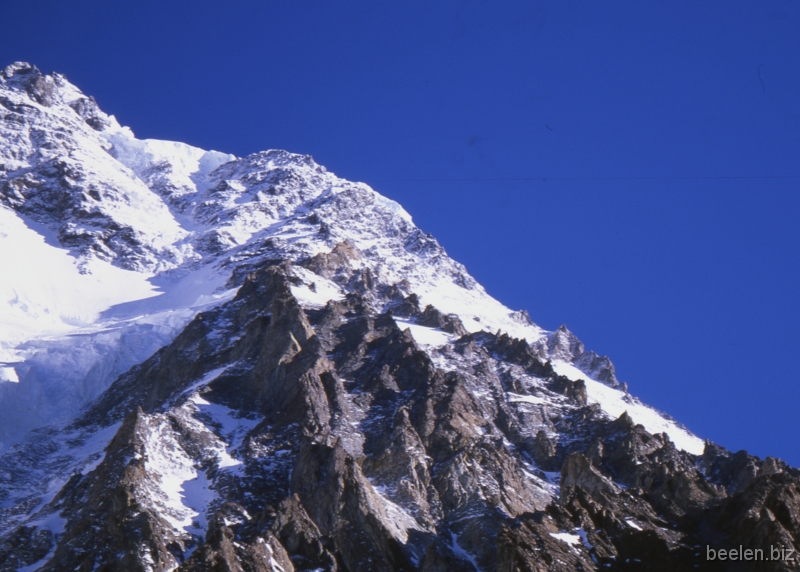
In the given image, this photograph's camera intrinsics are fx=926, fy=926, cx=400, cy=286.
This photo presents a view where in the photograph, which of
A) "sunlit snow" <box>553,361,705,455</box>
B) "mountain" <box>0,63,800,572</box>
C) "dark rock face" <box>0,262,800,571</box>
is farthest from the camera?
"sunlit snow" <box>553,361,705,455</box>

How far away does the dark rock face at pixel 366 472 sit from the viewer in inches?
2955

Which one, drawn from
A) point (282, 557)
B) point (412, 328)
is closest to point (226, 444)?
point (282, 557)

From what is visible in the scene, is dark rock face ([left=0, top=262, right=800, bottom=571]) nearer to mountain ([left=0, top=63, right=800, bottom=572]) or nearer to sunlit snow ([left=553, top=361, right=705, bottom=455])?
mountain ([left=0, top=63, right=800, bottom=572])

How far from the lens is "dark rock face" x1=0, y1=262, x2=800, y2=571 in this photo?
246 ft

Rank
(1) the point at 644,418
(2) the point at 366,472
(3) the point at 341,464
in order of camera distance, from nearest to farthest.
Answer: (3) the point at 341,464 < (2) the point at 366,472 < (1) the point at 644,418

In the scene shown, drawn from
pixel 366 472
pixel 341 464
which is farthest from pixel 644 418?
pixel 341 464

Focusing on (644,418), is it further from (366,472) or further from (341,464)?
(341,464)

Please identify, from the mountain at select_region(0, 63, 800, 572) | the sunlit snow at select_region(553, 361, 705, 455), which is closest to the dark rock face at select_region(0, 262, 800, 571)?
the mountain at select_region(0, 63, 800, 572)

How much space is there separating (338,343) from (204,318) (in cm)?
2824

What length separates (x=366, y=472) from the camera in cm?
9938

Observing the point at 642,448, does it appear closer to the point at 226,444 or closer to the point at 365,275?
the point at 226,444

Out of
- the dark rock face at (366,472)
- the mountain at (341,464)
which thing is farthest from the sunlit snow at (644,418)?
the dark rock face at (366,472)

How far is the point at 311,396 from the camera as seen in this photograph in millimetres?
110312

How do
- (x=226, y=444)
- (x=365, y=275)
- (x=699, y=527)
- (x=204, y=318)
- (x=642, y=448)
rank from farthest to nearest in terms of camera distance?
(x=365, y=275) → (x=204, y=318) → (x=642, y=448) → (x=226, y=444) → (x=699, y=527)
